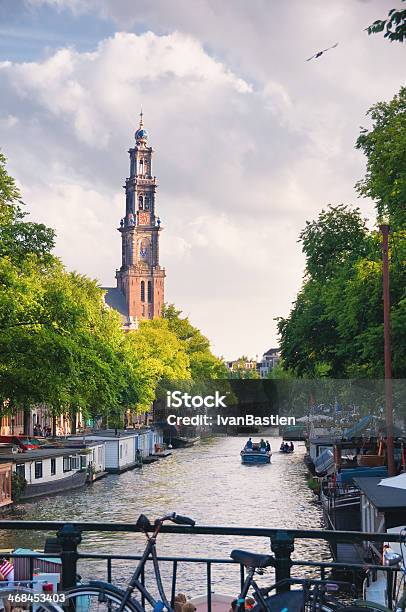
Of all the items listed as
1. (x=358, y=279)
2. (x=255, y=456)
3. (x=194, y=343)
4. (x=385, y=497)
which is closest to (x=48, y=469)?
(x=358, y=279)

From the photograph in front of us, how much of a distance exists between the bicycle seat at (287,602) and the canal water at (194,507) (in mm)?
15418

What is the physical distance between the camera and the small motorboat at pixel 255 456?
262ft

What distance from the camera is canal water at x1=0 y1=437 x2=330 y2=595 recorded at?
3142 cm

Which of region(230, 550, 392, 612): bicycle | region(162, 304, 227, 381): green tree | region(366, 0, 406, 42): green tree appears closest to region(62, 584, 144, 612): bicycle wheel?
region(230, 550, 392, 612): bicycle

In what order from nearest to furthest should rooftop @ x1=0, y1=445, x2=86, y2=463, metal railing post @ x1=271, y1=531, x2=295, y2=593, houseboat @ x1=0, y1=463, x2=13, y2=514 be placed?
metal railing post @ x1=271, y1=531, x2=295, y2=593 → houseboat @ x1=0, y1=463, x2=13, y2=514 → rooftop @ x1=0, y1=445, x2=86, y2=463

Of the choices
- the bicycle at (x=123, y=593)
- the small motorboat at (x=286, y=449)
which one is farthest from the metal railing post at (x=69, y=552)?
the small motorboat at (x=286, y=449)

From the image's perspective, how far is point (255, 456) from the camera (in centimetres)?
8019

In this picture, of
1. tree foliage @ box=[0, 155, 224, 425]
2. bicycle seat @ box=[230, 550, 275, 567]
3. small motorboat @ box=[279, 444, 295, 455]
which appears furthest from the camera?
small motorboat @ box=[279, 444, 295, 455]

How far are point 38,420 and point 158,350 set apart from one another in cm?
1791

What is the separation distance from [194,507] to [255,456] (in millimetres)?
33031

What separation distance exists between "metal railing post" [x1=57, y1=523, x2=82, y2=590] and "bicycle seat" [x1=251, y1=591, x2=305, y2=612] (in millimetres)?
1539

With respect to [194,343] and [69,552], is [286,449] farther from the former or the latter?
[69,552]

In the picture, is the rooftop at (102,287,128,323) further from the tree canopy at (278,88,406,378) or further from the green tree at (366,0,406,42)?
the green tree at (366,0,406,42)

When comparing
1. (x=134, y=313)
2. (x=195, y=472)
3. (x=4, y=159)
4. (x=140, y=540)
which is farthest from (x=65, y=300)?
(x=134, y=313)
